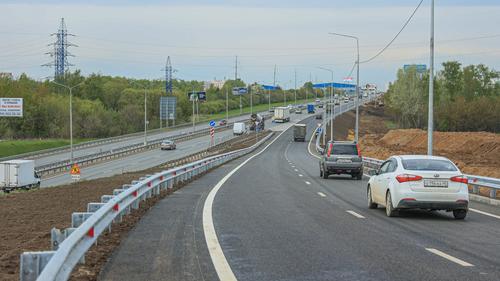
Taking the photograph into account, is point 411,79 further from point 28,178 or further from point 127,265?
point 127,265

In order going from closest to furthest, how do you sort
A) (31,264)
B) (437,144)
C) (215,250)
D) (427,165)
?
(31,264)
(215,250)
(427,165)
(437,144)

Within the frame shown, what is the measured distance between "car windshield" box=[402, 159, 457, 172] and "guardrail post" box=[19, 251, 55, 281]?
439 inches

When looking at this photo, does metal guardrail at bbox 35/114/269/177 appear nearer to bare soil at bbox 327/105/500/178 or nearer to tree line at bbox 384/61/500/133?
bare soil at bbox 327/105/500/178

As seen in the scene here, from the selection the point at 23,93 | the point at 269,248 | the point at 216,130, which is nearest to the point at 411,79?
the point at 216,130

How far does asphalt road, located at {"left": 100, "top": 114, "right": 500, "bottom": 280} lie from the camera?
28.9 ft

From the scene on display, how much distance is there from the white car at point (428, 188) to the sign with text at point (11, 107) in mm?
60084

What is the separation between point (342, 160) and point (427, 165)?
698 inches

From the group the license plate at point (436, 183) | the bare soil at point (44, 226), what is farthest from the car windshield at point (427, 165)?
the bare soil at point (44, 226)

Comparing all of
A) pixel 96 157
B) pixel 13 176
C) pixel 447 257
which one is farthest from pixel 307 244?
pixel 96 157

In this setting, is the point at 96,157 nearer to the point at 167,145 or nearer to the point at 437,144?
the point at 167,145

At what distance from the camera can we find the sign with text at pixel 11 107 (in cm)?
7069

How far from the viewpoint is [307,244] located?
444 inches

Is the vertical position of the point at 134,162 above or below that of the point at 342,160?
below

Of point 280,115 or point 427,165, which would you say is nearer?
point 427,165
